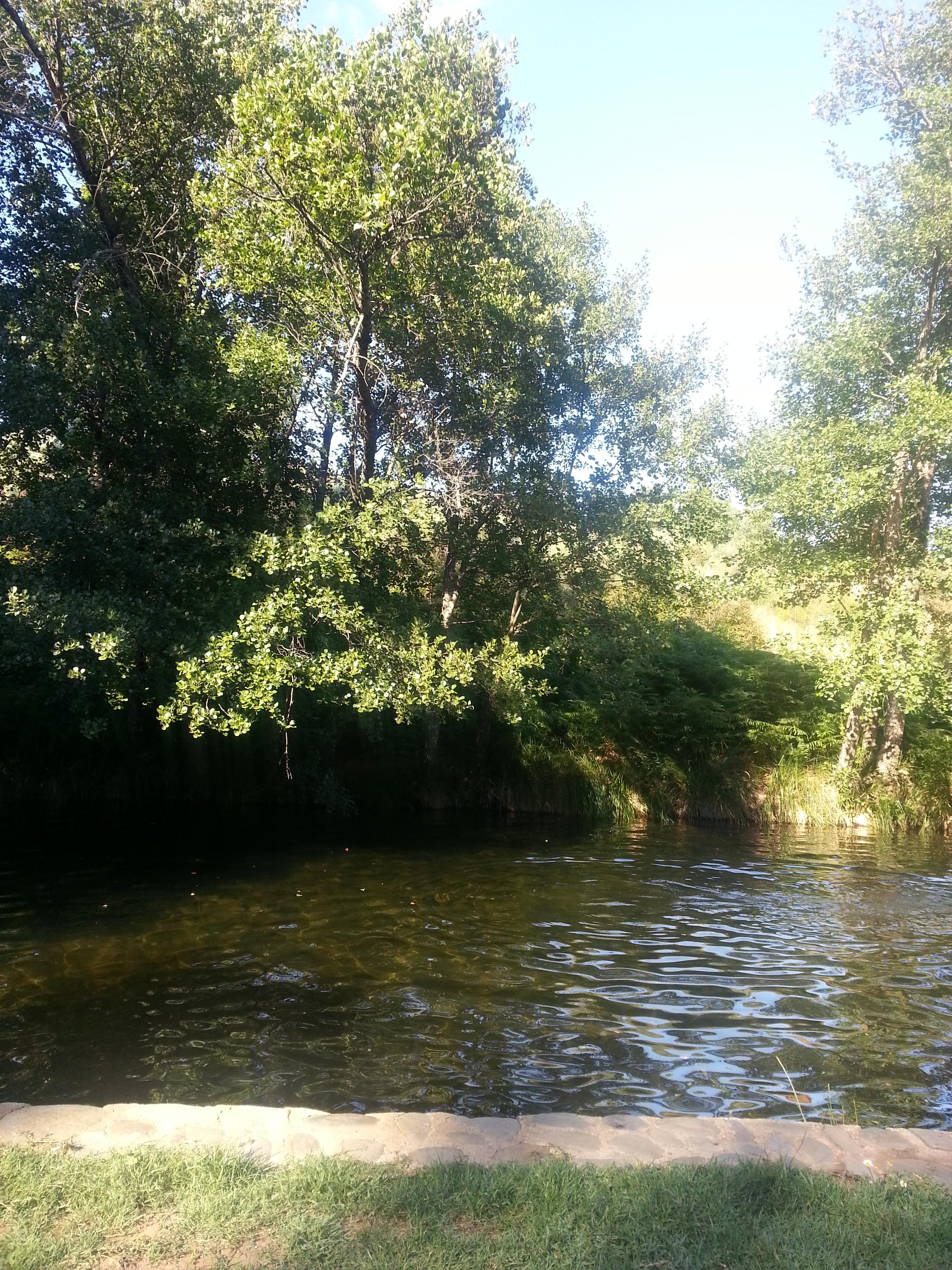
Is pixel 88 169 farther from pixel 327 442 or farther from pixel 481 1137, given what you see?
pixel 481 1137

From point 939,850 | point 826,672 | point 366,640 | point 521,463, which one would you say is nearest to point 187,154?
point 521,463

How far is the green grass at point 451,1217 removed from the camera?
3617 millimetres

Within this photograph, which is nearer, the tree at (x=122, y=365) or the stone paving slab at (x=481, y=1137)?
the stone paving slab at (x=481, y=1137)

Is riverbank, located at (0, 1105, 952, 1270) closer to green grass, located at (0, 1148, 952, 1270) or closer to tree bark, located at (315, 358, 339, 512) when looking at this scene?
green grass, located at (0, 1148, 952, 1270)

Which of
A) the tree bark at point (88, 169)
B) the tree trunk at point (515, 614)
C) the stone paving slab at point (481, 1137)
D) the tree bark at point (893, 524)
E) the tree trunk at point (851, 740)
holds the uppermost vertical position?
the tree bark at point (88, 169)

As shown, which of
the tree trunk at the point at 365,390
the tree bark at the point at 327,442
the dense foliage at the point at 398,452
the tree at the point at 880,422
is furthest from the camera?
the tree at the point at 880,422

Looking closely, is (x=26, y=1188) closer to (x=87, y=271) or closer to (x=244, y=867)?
Answer: (x=244, y=867)

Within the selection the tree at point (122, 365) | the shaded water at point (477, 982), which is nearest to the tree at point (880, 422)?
the shaded water at point (477, 982)

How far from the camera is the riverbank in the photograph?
364 centimetres

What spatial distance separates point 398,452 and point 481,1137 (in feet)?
47.6

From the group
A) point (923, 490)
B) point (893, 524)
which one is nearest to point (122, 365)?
point (893, 524)

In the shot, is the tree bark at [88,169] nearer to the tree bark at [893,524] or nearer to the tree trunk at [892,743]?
the tree bark at [893,524]

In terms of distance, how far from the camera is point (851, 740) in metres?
20.8

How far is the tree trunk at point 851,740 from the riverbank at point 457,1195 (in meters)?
17.2
